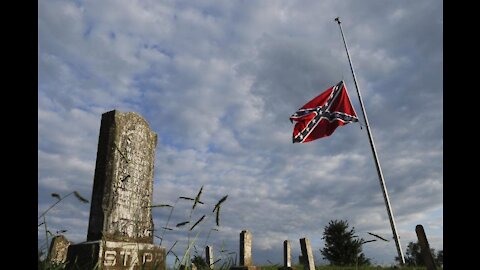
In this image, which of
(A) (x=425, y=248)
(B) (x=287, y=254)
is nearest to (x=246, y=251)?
(B) (x=287, y=254)

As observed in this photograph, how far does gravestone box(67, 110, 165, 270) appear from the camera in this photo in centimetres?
532

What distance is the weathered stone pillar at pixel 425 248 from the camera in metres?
3.99

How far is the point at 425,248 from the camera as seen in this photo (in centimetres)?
403

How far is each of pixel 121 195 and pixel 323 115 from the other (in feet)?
30.2

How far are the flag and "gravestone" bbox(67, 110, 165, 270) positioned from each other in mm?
7636

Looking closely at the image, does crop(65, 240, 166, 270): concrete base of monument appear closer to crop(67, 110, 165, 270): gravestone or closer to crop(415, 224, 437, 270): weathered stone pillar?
crop(67, 110, 165, 270): gravestone

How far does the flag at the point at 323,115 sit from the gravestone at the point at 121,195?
301 inches

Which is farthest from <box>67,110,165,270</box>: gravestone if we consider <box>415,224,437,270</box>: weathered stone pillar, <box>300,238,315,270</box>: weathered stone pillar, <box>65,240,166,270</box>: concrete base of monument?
<box>415,224,437,270</box>: weathered stone pillar

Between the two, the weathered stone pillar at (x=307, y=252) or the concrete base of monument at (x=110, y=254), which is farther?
the weathered stone pillar at (x=307, y=252)

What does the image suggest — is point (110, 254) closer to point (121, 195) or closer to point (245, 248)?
point (121, 195)

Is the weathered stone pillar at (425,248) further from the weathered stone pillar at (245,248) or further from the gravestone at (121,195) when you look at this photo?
the weathered stone pillar at (245,248)

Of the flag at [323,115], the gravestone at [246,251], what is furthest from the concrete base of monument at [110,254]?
the flag at [323,115]
